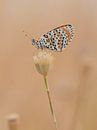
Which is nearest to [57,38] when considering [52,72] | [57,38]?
[57,38]

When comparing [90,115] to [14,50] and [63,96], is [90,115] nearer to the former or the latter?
[63,96]

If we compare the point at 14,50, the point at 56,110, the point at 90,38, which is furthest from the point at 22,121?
the point at 90,38

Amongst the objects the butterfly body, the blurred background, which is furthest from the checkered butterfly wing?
the blurred background

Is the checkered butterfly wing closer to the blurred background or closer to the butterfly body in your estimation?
the butterfly body

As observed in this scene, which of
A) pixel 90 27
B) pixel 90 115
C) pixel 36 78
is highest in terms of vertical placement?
pixel 90 27

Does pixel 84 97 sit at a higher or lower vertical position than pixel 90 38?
lower

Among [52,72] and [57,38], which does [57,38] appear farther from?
[52,72]
